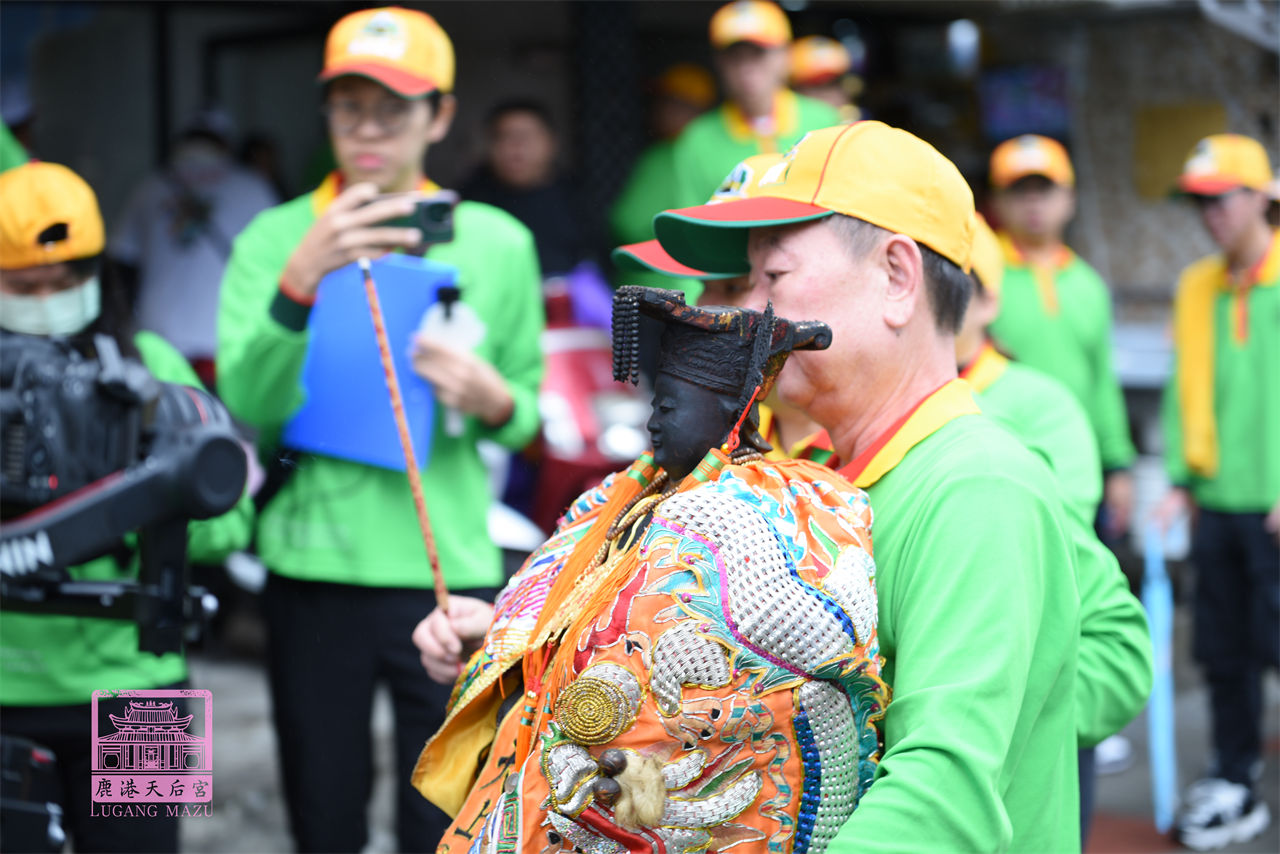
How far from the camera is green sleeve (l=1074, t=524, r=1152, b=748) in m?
1.95

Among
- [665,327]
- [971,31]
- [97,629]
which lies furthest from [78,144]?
[665,327]

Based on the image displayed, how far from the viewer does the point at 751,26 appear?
537 centimetres

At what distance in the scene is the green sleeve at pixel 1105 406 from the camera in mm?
5219

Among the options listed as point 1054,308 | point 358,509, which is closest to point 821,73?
point 1054,308

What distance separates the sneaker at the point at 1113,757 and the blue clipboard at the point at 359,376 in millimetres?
3381

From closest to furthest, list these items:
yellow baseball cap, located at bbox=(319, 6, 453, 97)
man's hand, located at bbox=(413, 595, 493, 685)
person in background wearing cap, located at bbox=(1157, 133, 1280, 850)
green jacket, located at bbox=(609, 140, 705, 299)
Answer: man's hand, located at bbox=(413, 595, 493, 685)
yellow baseball cap, located at bbox=(319, 6, 453, 97)
person in background wearing cap, located at bbox=(1157, 133, 1280, 850)
green jacket, located at bbox=(609, 140, 705, 299)

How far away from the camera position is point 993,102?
834 cm

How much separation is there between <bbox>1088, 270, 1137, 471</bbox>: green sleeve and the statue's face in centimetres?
409

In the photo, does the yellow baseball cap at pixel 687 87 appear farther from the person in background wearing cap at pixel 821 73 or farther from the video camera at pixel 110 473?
the video camera at pixel 110 473

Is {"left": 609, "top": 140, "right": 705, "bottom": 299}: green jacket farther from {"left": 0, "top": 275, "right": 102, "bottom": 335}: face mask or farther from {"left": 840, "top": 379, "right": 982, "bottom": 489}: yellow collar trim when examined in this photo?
{"left": 840, "top": 379, "right": 982, "bottom": 489}: yellow collar trim

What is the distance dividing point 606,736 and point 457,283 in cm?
184

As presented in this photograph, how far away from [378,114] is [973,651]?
7.05ft

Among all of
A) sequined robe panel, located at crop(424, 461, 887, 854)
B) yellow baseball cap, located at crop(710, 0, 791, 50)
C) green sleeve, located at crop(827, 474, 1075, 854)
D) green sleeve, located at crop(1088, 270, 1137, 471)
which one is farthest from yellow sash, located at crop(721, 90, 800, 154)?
sequined robe panel, located at crop(424, 461, 887, 854)

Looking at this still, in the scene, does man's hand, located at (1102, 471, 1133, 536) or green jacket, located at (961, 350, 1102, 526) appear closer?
green jacket, located at (961, 350, 1102, 526)
